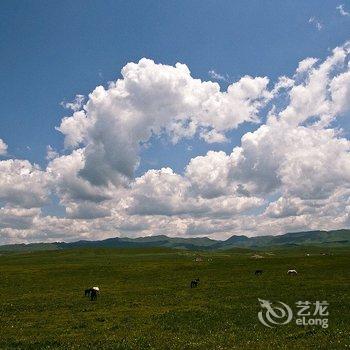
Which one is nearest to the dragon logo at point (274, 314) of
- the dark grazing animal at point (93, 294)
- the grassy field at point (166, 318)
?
the grassy field at point (166, 318)

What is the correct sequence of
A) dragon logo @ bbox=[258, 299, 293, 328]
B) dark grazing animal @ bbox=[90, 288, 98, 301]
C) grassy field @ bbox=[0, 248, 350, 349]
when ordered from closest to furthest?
grassy field @ bbox=[0, 248, 350, 349] → dragon logo @ bbox=[258, 299, 293, 328] → dark grazing animal @ bbox=[90, 288, 98, 301]

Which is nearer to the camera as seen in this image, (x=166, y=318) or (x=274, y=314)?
(x=274, y=314)

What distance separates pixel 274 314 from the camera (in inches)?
1264

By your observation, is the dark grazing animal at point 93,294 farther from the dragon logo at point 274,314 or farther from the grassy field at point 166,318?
the dragon logo at point 274,314

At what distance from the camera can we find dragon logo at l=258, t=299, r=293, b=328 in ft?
96.6

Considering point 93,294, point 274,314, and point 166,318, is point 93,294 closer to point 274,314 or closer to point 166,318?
point 166,318

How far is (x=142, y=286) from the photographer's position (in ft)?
187

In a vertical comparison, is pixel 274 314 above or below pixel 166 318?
above

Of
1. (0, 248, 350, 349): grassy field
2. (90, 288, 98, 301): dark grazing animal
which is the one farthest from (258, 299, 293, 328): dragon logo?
(90, 288, 98, 301): dark grazing animal

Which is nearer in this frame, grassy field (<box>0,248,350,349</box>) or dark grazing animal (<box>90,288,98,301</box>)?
grassy field (<box>0,248,350,349</box>)

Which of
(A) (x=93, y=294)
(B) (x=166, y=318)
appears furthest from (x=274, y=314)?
(A) (x=93, y=294)

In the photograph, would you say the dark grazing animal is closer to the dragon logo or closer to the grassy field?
the grassy field

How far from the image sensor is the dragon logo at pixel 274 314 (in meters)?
29.4

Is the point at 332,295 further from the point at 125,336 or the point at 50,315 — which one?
the point at 50,315
